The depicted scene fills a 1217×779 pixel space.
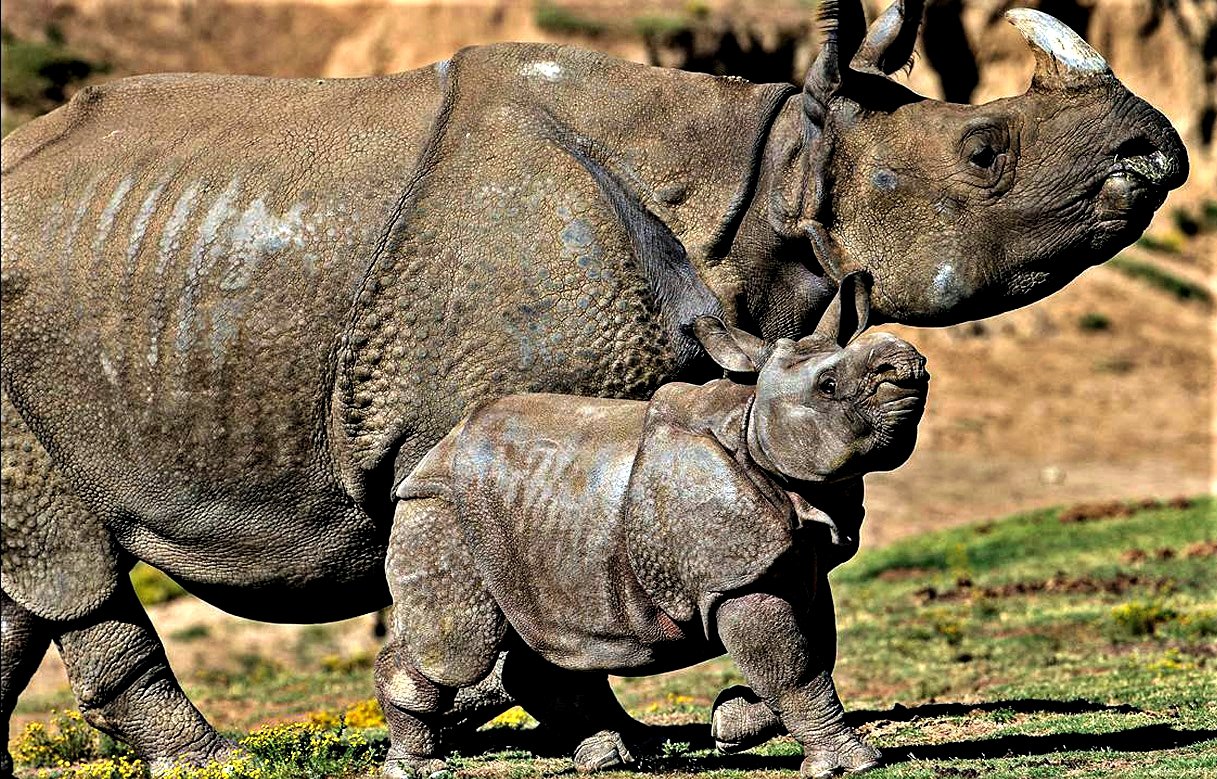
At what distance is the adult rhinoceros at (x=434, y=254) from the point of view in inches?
313

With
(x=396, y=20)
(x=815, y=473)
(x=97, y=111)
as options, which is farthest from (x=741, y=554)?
(x=396, y=20)

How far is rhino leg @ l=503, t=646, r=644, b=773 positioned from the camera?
847 centimetres

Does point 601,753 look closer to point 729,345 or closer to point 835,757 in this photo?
point 835,757

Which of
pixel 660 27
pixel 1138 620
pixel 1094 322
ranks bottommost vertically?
A: pixel 1094 322

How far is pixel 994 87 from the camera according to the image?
121 ft

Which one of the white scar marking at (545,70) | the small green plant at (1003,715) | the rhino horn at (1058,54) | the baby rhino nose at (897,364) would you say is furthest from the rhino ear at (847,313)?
the small green plant at (1003,715)

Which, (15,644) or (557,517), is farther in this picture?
(15,644)

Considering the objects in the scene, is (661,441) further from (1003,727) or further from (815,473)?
(1003,727)

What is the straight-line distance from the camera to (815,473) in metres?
7.26

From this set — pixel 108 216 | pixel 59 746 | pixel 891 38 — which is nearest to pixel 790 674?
pixel 891 38

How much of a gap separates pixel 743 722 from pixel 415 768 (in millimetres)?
1316

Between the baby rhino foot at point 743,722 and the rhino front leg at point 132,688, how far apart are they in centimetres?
238

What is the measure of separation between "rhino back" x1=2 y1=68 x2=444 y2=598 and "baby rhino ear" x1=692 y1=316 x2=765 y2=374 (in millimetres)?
1264

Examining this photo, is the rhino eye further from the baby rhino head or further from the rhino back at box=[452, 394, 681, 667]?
the rhino back at box=[452, 394, 681, 667]
